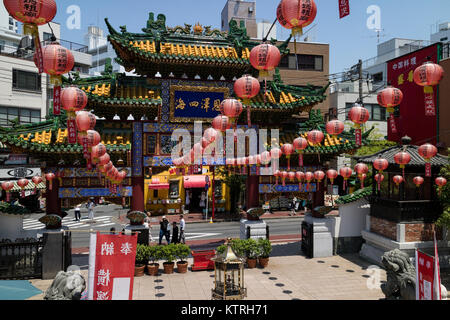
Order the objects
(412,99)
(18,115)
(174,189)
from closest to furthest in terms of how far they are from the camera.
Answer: (412,99) → (18,115) → (174,189)

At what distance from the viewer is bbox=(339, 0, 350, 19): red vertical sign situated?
7.55 meters

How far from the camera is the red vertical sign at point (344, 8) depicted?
7551mm

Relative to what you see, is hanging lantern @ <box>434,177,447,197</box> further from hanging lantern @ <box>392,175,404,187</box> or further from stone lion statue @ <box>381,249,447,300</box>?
stone lion statue @ <box>381,249,447,300</box>

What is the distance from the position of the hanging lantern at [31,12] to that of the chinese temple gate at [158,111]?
697cm

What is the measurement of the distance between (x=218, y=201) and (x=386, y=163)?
2026 cm

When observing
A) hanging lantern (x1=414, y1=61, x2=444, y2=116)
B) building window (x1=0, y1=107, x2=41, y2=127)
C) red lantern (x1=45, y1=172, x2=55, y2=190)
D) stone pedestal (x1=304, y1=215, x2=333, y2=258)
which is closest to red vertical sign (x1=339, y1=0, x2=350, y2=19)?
hanging lantern (x1=414, y1=61, x2=444, y2=116)

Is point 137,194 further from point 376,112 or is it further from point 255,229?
point 376,112

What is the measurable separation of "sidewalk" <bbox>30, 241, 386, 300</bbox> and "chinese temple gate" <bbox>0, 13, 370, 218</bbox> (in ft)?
9.91

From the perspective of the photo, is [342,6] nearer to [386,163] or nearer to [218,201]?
[386,163]

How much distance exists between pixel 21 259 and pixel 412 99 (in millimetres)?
22750

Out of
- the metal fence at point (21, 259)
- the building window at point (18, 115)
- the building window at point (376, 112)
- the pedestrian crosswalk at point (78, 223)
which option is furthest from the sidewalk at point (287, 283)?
the building window at point (376, 112)

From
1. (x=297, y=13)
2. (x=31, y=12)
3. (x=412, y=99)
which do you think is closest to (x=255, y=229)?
(x=297, y=13)

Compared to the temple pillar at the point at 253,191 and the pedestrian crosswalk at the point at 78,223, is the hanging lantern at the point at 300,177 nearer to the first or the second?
the temple pillar at the point at 253,191

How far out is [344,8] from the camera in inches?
299
